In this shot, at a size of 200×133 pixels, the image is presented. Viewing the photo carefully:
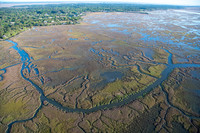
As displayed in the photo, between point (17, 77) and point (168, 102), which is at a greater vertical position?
point (168, 102)

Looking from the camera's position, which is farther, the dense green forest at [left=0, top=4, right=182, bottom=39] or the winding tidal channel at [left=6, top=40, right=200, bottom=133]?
the dense green forest at [left=0, top=4, right=182, bottom=39]

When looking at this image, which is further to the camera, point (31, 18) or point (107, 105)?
point (31, 18)

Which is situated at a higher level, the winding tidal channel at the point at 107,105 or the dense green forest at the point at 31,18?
the winding tidal channel at the point at 107,105

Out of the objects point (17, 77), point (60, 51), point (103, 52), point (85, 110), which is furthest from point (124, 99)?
point (60, 51)

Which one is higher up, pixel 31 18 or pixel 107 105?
pixel 107 105

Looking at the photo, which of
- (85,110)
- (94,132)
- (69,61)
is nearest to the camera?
(94,132)

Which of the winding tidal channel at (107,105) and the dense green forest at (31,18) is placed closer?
the winding tidal channel at (107,105)

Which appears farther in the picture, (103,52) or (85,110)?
(103,52)

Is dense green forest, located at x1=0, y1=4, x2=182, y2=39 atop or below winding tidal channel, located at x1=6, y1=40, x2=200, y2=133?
below

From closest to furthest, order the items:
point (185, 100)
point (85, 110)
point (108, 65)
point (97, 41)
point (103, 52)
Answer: point (85, 110)
point (185, 100)
point (108, 65)
point (103, 52)
point (97, 41)

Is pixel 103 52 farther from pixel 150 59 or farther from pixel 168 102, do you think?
pixel 168 102
